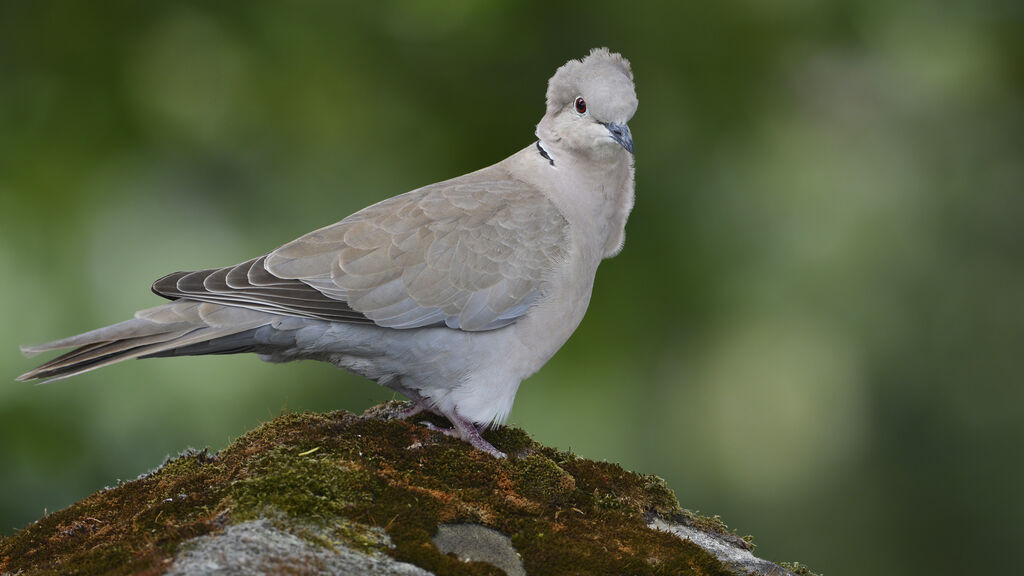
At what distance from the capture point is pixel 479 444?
4602 millimetres

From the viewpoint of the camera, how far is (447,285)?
15.4 feet

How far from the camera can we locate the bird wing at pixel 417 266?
4.47 metres

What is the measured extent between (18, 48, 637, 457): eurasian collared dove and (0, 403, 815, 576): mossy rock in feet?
1.07

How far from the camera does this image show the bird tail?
13.0 ft

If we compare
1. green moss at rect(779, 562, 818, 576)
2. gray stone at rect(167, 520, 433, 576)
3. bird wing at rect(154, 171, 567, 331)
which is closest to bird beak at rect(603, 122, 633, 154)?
bird wing at rect(154, 171, 567, 331)

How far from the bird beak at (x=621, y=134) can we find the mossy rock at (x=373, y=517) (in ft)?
5.26

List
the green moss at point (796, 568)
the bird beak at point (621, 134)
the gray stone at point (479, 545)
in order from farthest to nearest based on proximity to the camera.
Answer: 1. the bird beak at point (621, 134)
2. the green moss at point (796, 568)
3. the gray stone at point (479, 545)

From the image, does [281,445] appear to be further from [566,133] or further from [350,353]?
[566,133]

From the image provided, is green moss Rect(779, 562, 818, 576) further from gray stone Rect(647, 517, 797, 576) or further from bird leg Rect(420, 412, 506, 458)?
bird leg Rect(420, 412, 506, 458)

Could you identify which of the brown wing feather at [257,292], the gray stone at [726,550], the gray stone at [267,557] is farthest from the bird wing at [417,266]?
the gray stone at [267,557]

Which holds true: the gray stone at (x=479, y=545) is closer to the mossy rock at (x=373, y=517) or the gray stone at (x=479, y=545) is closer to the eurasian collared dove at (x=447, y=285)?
the mossy rock at (x=373, y=517)

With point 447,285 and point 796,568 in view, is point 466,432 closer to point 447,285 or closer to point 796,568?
point 447,285

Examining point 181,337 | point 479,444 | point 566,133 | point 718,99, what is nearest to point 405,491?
point 479,444

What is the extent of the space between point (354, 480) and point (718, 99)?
5271 millimetres
